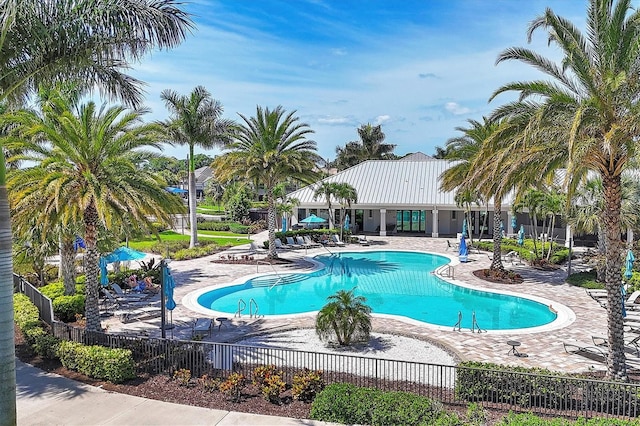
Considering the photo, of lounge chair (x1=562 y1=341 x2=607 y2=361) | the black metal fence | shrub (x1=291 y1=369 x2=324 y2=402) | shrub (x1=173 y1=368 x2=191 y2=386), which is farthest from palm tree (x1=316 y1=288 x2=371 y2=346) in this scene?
the black metal fence

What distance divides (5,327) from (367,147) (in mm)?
67888

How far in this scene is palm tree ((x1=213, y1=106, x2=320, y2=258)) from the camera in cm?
3031

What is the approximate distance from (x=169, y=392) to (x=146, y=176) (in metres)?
6.33

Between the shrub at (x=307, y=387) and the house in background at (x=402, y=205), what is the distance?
33.9 metres

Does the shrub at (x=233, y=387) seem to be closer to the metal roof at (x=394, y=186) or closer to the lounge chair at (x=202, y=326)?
the lounge chair at (x=202, y=326)

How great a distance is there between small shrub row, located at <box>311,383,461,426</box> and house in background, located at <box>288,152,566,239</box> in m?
34.7

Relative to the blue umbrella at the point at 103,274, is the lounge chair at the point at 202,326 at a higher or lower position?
lower

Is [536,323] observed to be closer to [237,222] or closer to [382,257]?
[382,257]

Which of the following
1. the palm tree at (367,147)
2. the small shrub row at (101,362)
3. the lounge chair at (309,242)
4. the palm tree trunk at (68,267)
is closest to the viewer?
the small shrub row at (101,362)

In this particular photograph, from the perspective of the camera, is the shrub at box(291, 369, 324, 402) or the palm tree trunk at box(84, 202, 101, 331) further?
the palm tree trunk at box(84, 202, 101, 331)

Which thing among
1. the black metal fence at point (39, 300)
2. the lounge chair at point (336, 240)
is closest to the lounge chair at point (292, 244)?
the lounge chair at point (336, 240)

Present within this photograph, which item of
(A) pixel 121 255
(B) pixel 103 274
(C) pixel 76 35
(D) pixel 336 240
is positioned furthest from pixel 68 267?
(D) pixel 336 240

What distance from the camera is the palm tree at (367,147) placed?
238ft

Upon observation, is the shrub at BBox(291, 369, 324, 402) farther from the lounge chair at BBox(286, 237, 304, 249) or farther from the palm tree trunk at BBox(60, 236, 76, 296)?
the lounge chair at BBox(286, 237, 304, 249)
